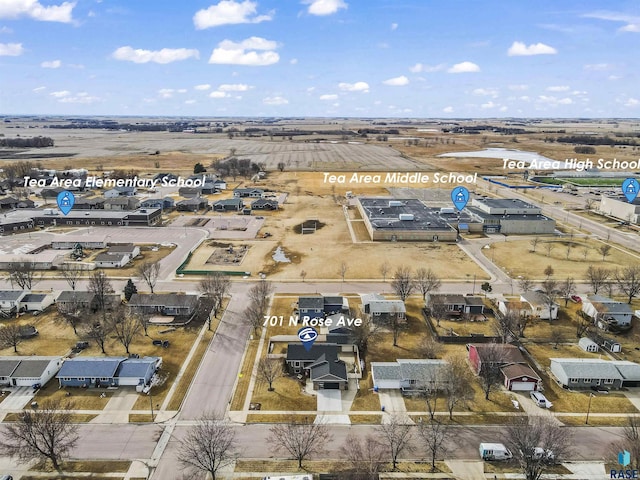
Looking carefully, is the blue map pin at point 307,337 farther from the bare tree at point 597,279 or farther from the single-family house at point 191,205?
the single-family house at point 191,205

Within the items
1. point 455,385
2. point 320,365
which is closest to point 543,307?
point 455,385

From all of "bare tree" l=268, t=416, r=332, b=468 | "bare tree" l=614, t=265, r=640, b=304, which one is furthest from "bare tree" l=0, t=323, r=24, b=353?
"bare tree" l=614, t=265, r=640, b=304

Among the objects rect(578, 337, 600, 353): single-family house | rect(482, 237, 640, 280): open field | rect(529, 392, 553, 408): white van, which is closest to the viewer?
rect(529, 392, 553, 408): white van

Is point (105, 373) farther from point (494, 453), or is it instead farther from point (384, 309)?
point (494, 453)

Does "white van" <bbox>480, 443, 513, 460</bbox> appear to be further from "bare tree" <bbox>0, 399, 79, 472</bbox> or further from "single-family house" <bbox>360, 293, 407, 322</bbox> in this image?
"bare tree" <bbox>0, 399, 79, 472</bbox>

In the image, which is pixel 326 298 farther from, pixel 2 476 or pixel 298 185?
pixel 298 185

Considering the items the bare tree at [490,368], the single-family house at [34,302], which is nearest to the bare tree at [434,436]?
the bare tree at [490,368]

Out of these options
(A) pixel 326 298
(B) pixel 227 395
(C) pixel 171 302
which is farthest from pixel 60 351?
(A) pixel 326 298
